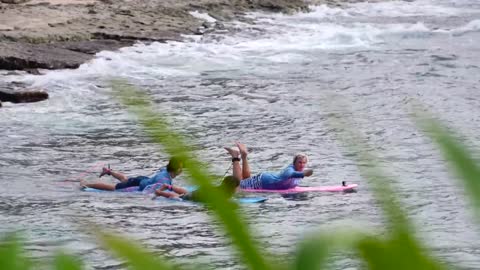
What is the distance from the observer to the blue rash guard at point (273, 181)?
1219 cm

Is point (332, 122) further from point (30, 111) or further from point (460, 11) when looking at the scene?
point (460, 11)

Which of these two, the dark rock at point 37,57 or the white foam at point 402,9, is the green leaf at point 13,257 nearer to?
the dark rock at point 37,57

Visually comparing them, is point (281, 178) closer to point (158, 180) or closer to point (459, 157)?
point (158, 180)

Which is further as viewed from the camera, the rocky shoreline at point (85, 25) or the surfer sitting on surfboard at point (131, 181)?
the rocky shoreline at point (85, 25)

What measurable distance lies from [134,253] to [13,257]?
0.14 meters

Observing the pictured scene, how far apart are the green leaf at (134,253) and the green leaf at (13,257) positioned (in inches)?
4.4

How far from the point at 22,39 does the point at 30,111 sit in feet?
14.5

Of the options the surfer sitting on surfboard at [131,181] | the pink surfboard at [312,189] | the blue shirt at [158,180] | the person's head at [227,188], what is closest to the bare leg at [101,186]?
the surfer sitting on surfboard at [131,181]

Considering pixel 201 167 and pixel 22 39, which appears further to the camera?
pixel 22 39

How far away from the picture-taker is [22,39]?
20781 millimetres

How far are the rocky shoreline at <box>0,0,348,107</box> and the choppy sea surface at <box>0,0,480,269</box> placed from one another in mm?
417

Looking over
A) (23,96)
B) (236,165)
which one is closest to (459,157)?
(236,165)

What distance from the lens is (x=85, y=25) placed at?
2277 cm

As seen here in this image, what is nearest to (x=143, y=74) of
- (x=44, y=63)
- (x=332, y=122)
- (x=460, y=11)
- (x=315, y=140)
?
(x=44, y=63)
